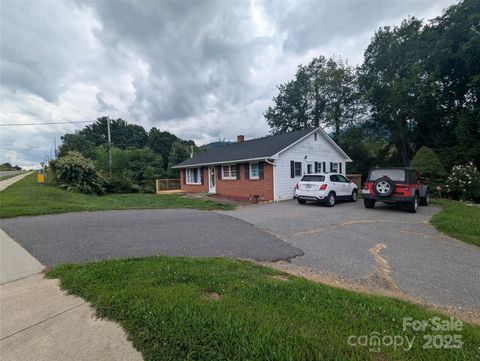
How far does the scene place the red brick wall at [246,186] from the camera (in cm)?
1497

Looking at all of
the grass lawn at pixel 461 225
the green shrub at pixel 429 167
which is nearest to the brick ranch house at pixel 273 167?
the green shrub at pixel 429 167

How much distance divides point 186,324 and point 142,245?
11.7 ft

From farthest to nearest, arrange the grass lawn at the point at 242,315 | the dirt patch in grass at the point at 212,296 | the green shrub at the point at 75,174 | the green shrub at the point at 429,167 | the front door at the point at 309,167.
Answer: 1. the green shrub at the point at 75,174
2. the front door at the point at 309,167
3. the green shrub at the point at 429,167
4. the dirt patch in grass at the point at 212,296
5. the grass lawn at the point at 242,315

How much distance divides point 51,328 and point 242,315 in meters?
2.06

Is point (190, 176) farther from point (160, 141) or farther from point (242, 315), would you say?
point (160, 141)

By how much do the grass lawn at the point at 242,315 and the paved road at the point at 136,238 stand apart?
1.24 meters

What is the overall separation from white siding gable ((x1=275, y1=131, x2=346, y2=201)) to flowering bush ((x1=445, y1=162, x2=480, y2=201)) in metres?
7.22

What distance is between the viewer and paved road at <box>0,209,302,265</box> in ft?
16.5

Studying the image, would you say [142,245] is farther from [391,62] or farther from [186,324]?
[391,62]

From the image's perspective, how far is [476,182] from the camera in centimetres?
1400

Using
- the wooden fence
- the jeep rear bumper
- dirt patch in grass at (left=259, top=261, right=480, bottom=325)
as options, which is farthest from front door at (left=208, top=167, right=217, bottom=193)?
dirt patch in grass at (left=259, top=261, right=480, bottom=325)

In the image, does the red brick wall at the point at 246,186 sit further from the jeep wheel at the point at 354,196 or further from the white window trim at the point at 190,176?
the jeep wheel at the point at 354,196

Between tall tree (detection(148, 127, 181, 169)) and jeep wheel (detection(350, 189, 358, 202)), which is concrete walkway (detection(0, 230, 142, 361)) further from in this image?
tall tree (detection(148, 127, 181, 169))

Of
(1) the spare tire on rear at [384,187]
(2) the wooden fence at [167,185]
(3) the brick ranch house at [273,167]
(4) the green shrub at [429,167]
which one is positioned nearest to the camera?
(1) the spare tire on rear at [384,187]
